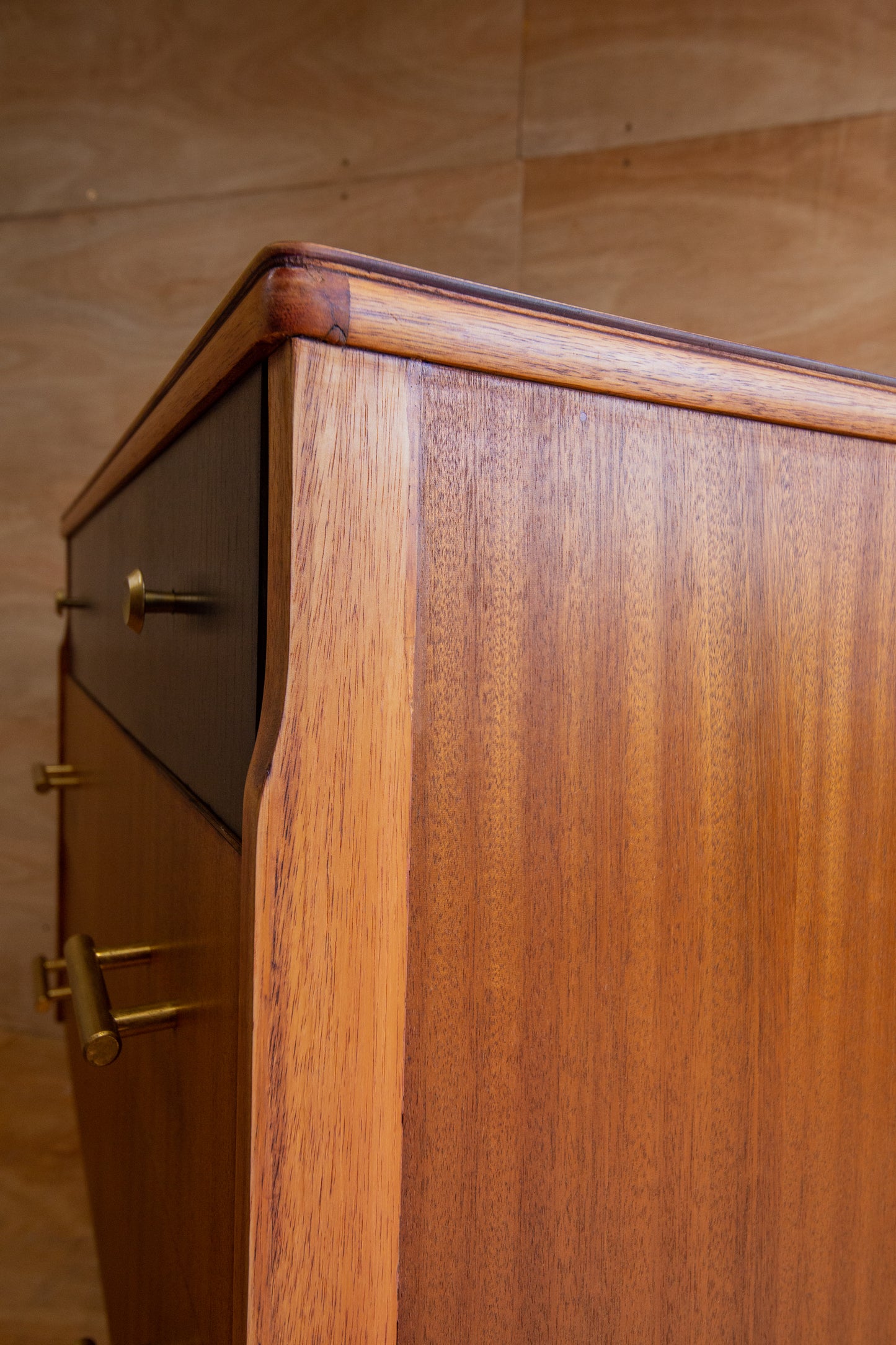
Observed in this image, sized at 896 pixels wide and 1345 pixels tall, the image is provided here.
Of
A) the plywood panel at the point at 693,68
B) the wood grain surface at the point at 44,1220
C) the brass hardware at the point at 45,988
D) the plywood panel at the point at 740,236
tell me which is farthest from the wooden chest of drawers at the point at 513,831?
the plywood panel at the point at 693,68

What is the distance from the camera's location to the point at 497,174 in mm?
1256

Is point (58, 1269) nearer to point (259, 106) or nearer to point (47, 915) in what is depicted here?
point (47, 915)

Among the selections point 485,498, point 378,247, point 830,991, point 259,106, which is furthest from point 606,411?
point 259,106

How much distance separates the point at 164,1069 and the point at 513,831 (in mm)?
261

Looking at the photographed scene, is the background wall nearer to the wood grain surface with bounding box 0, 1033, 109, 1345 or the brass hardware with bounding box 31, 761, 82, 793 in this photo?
the wood grain surface with bounding box 0, 1033, 109, 1345

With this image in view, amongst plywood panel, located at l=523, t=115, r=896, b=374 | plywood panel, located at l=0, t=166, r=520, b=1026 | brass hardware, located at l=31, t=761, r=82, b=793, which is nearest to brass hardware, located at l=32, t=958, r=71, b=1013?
brass hardware, located at l=31, t=761, r=82, b=793

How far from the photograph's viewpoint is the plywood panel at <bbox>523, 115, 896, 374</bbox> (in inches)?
42.4

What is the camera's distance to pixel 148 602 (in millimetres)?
452

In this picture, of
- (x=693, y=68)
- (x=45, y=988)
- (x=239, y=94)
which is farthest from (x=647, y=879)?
(x=239, y=94)

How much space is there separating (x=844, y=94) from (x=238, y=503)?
1062 millimetres

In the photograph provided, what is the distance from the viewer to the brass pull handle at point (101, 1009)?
41 cm

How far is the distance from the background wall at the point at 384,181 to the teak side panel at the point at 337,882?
96cm

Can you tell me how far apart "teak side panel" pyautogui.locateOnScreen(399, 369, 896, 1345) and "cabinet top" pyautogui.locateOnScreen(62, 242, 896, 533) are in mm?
12

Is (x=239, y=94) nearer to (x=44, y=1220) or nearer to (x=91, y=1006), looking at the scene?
(x=91, y=1006)
